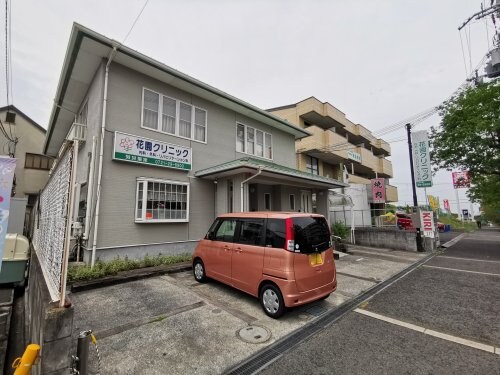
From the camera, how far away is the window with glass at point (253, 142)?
11445 mm

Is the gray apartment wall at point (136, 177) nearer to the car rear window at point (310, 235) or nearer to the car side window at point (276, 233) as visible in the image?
the car side window at point (276, 233)

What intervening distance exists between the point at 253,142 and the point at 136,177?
6202 mm

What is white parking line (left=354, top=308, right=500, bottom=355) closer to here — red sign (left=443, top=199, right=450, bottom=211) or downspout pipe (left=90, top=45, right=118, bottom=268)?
downspout pipe (left=90, top=45, right=118, bottom=268)

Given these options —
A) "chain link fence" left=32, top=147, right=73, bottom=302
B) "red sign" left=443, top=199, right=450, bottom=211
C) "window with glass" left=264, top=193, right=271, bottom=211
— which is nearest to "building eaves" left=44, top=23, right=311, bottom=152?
"window with glass" left=264, top=193, right=271, bottom=211

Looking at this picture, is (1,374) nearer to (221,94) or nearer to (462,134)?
(221,94)

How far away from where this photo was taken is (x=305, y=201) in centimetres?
1302

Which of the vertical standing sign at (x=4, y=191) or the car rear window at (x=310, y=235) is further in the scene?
the car rear window at (x=310, y=235)

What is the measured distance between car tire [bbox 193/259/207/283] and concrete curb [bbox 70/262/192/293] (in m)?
1.15

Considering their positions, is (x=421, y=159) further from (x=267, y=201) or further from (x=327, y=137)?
(x=267, y=201)

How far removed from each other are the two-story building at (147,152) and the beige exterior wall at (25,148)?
9.00 meters

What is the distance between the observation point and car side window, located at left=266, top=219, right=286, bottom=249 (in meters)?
4.20

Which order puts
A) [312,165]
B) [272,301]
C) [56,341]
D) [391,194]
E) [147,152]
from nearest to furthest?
[56,341] → [272,301] → [147,152] → [312,165] → [391,194]

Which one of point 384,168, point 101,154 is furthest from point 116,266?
point 384,168

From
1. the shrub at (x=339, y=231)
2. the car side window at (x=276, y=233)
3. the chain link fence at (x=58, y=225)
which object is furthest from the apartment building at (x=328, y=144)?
the chain link fence at (x=58, y=225)
